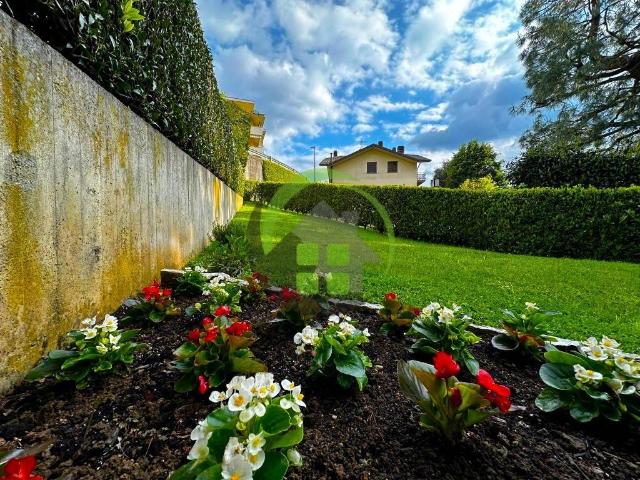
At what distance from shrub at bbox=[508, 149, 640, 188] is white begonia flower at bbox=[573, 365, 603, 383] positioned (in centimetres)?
1361

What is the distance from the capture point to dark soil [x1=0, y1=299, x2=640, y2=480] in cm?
102

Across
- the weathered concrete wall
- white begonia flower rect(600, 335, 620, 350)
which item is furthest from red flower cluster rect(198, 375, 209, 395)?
white begonia flower rect(600, 335, 620, 350)

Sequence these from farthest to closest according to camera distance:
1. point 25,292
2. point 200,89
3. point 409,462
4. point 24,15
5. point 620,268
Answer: point 620,268, point 200,89, point 24,15, point 25,292, point 409,462

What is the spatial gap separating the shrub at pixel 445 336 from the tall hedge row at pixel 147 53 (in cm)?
243

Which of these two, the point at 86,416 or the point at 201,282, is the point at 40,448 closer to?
the point at 86,416

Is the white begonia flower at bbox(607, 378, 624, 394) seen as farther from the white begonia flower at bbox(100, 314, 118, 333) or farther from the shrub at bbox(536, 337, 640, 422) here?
the white begonia flower at bbox(100, 314, 118, 333)

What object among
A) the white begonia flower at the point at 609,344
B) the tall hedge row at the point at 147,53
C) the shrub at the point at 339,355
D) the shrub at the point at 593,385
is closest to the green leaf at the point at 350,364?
the shrub at the point at 339,355

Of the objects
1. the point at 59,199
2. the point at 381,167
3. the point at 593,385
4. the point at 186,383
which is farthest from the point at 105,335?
the point at 381,167

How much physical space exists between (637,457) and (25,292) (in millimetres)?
2456

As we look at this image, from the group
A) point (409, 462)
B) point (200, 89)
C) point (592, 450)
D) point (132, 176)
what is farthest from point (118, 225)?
point (200, 89)

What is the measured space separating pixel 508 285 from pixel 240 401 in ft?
14.7

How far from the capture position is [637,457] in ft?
3.79

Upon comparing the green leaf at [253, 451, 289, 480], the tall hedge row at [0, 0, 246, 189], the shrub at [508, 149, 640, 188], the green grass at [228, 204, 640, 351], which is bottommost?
the green grass at [228, 204, 640, 351]

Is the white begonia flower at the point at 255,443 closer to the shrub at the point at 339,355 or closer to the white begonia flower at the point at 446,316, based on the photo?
the shrub at the point at 339,355
